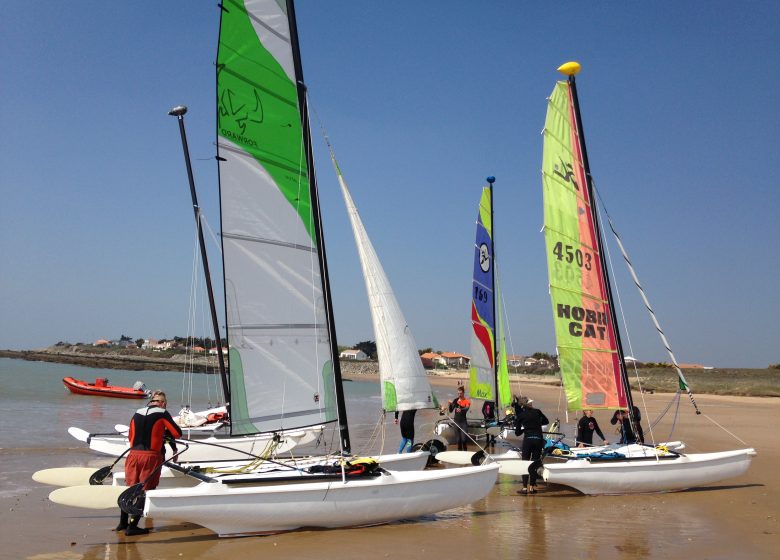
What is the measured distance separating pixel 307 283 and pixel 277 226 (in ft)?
2.76

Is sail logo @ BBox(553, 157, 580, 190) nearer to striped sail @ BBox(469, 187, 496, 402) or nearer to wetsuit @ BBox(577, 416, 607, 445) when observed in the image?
wetsuit @ BBox(577, 416, 607, 445)

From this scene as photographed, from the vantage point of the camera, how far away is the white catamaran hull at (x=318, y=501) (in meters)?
6.52

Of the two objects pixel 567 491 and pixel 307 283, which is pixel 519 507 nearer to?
pixel 567 491

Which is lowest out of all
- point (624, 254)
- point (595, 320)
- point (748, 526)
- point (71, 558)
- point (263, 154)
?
point (748, 526)

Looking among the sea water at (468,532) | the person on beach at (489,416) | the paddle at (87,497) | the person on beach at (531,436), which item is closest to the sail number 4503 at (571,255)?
the person on beach at (531,436)

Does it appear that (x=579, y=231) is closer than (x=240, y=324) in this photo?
No

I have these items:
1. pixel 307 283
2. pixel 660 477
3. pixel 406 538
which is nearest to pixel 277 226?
pixel 307 283

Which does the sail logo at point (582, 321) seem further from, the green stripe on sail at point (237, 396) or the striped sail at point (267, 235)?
the green stripe on sail at point (237, 396)

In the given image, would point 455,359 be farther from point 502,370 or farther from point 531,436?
point 531,436

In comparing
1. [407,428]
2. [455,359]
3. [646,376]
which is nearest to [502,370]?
[407,428]

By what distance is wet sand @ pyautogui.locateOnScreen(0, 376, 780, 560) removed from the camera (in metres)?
6.40

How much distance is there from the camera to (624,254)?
39.8 ft

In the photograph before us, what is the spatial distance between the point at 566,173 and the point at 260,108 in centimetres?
618

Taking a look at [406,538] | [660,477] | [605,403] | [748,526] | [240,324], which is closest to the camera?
[406,538]
